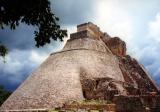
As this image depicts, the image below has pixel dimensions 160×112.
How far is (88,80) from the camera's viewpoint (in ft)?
103

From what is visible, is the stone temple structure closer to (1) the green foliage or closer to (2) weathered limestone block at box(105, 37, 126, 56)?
(2) weathered limestone block at box(105, 37, 126, 56)

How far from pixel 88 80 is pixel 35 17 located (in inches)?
944

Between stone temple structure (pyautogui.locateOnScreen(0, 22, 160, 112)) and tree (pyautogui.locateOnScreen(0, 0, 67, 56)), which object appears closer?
tree (pyautogui.locateOnScreen(0, 0, 67, 56))

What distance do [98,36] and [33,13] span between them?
3563 cm

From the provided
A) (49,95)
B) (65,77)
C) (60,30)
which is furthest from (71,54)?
(60,30)

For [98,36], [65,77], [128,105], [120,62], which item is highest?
[98,36]

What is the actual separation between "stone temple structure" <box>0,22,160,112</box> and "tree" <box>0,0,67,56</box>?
17668 millimetres

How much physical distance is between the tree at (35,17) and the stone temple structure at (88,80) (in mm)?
17668

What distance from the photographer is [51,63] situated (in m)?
35.6

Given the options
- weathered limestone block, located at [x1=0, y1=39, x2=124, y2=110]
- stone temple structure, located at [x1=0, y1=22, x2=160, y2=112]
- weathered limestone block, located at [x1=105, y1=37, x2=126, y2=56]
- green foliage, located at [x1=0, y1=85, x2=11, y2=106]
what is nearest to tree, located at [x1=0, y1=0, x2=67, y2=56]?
stone temple structure, located at [x1=0, y1=22, x2=160, y2=112]

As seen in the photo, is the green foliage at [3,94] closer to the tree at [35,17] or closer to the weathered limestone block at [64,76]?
the weathered limestone block at [64,76]

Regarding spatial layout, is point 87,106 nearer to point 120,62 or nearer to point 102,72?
point 102,72

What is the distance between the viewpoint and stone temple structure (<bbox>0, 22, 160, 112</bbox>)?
93.7 feet

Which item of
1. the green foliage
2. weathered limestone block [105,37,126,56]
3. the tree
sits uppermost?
weathered limestone block [105,37,126,56]
